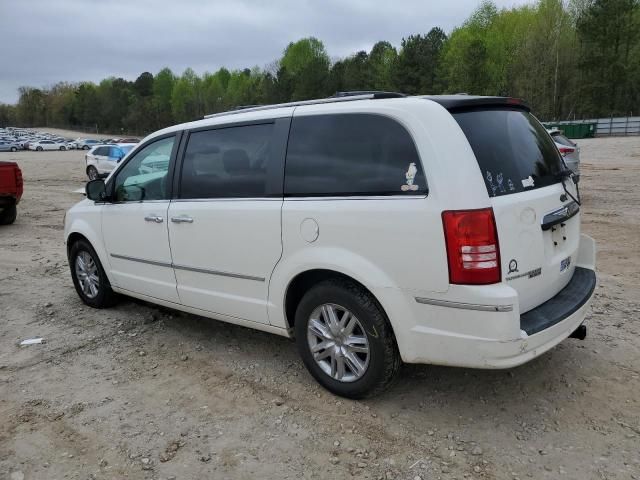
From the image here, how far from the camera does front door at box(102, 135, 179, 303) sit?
4625 mm

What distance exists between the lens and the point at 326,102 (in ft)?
12.5

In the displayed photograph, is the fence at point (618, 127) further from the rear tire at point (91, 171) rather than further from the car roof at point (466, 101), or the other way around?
the car roof at point (466, 101)

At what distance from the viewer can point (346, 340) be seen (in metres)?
3.54

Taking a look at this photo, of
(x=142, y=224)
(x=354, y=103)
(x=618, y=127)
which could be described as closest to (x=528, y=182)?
(x=354, y=103)

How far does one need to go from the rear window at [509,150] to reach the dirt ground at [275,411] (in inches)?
54.4

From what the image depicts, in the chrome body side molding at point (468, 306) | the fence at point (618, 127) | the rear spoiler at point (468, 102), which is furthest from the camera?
the fence at point (618, 127)

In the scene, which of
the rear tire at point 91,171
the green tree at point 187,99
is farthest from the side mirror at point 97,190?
the green tree at point 187,99

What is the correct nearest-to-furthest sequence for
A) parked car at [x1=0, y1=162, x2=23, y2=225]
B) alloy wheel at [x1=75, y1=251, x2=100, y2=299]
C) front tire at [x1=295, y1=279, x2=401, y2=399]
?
front tire at [x1=295, y1=279, x2=401, y2=399] < alloy wheel at [x1=75, y1=251, x2=100, y2=299] < parked car at [x1=0, y1=162, x2=23, y2=225]

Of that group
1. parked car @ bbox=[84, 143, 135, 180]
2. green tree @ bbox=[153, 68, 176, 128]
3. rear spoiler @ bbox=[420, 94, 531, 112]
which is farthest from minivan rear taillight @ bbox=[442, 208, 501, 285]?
green tree @ bbox=[153, 68, 176, 128]

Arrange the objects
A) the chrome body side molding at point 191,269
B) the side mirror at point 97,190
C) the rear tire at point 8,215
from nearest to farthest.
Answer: the chrome body side molding at point 191,269 → the side mirror at point 97,190 → the rear tire at point 8,215

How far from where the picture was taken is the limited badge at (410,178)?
3.14m

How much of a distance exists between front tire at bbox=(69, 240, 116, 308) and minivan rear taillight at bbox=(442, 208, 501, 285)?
379 centimetres

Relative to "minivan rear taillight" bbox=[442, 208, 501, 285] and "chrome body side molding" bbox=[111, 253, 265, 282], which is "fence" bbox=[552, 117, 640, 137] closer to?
"chrome body side molding" bbox=[111, 253, 265, 282]

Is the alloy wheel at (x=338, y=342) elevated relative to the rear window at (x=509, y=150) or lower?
lower
